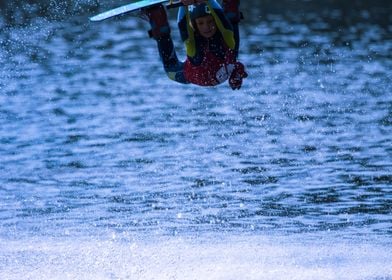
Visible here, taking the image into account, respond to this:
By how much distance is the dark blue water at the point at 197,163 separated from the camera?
48.6ft

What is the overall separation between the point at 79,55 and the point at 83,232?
1429cm

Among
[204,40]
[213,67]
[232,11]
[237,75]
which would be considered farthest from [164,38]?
[237,75]

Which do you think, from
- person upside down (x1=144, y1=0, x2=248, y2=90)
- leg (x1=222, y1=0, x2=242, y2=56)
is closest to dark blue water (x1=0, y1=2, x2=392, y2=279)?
person upside down (x1=144, y1=0, x2=248, y2=90)

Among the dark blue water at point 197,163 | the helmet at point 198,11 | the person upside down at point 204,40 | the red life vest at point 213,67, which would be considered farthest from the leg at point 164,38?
the dark blue water at point 197,163

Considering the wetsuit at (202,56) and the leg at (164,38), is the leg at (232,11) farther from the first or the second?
the leg at (164,38)

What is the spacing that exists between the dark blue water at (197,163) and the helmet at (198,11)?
9.11ft

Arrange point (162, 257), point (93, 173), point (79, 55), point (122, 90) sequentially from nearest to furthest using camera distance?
point (162, 257), point (93, 173), point (122, 90), point (79, 55)

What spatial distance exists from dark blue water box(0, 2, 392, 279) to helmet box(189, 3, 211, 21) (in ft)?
9.11

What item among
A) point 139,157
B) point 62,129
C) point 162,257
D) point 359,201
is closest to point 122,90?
point 62,129

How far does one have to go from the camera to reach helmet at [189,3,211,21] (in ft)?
43.5

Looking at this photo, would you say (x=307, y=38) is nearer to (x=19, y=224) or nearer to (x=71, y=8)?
(x=71, y=8)

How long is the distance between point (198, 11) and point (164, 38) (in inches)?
19.5

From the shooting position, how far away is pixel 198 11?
13.3m

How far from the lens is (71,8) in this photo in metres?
36.9
